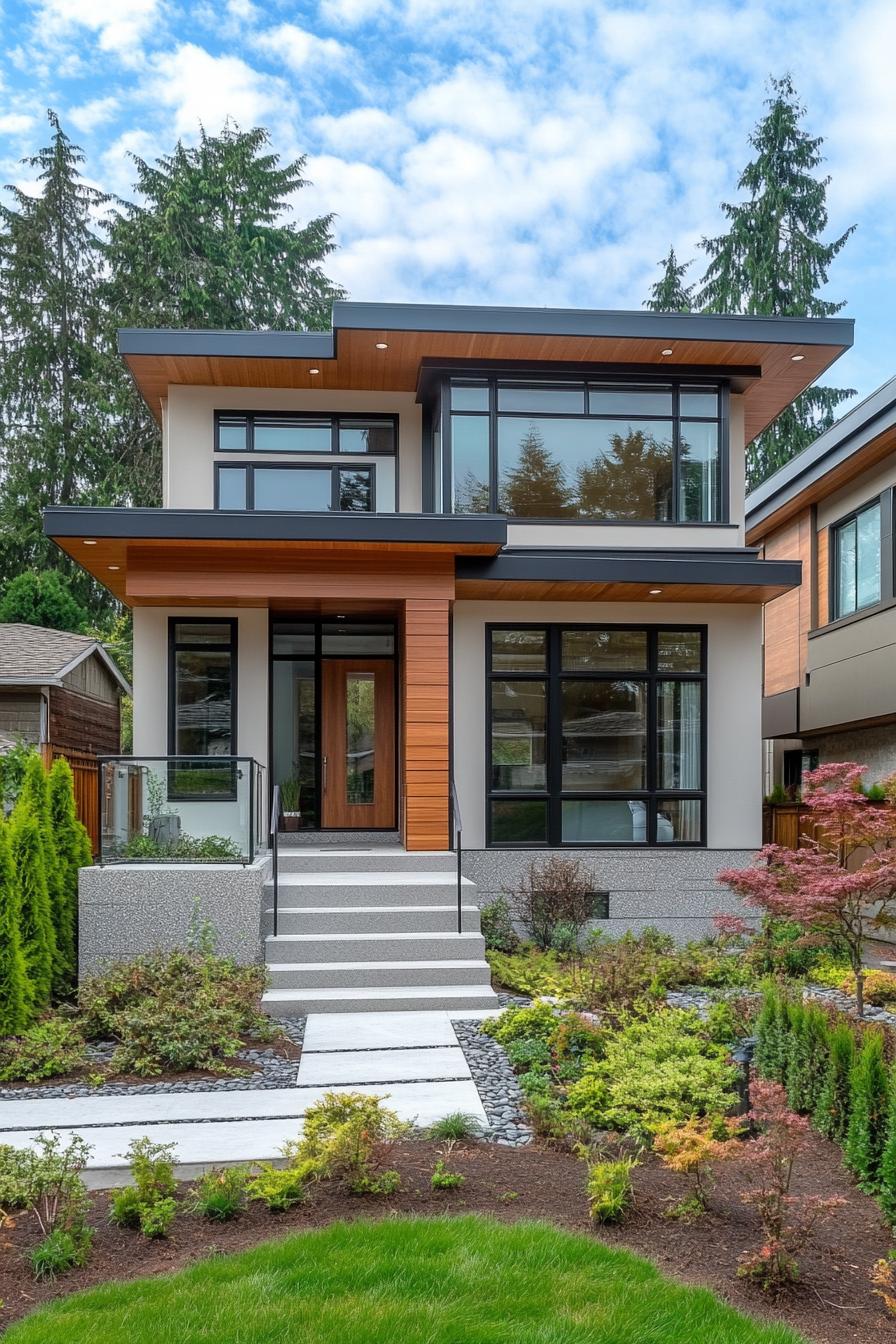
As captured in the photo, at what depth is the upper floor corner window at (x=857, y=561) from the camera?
13.0m

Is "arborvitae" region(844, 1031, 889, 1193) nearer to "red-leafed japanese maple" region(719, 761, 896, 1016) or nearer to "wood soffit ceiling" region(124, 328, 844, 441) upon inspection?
"red-leafed japanese maple" region(719, 761, 896, 1016)

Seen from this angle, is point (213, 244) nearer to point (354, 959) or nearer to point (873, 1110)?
point (354, 959)

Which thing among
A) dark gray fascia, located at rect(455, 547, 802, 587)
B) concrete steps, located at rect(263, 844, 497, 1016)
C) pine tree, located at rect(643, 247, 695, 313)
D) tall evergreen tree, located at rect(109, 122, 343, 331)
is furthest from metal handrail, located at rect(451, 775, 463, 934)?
pine tree, located at rect(643, 247, 695, 313)

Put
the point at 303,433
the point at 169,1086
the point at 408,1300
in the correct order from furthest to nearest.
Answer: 1. the point at 303,433
2. the point at 169,1086
3. the point at 408,1300

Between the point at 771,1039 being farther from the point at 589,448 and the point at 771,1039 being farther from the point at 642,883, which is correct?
the point at 589,448

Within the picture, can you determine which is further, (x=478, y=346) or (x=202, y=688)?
(x=202, y=688)

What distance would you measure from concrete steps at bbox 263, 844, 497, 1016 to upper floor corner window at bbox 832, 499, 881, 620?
708 centimetres

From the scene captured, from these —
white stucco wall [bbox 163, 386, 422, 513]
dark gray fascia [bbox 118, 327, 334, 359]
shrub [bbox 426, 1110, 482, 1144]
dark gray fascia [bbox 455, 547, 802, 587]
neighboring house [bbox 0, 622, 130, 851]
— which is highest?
dark gray fascia [bbox 118, 327, 334, 359]

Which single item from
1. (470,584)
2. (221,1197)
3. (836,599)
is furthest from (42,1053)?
(836,599)

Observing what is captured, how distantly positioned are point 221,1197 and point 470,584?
752 centimetres

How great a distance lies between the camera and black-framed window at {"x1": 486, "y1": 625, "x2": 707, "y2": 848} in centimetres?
1124

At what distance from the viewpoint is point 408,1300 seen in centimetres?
338

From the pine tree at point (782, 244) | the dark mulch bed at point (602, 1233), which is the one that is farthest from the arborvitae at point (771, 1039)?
the pine tree at point (782, 244)

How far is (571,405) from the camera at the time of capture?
1173 centimetres
